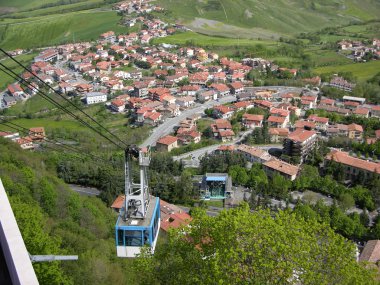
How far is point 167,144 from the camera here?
2148cm

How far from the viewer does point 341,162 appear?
59.6 feet

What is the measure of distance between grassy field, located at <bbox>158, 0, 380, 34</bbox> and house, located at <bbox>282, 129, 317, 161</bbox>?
32.4 m

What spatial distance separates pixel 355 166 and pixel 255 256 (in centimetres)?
1461

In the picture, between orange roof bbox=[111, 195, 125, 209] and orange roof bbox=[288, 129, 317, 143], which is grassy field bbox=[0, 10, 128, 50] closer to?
orange roof bbox=[288, 129, 317, 143]

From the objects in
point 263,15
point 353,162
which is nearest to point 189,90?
point 353,162

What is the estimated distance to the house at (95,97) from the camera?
1162 inches

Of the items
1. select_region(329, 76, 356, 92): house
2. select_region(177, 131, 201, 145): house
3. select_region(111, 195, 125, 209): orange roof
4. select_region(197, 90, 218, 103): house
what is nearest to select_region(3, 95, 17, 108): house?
select_region(197, 90, 218, 103): house

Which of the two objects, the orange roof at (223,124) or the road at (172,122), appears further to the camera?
the road at (172,122)

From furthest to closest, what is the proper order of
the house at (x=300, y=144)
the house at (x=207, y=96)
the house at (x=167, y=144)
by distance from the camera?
1. the house at (x=207, y=96)
2. the house at (x=167, y=144)
3. the house at (x=300, y=144)

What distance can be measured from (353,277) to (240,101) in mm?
24735

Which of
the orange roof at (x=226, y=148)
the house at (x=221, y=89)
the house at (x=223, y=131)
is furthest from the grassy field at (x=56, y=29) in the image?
the orange roof at (x=226, y=148)

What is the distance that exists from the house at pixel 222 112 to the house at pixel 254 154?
18.4ft

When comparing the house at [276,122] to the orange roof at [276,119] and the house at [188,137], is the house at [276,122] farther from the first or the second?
A: the house at [188,137]

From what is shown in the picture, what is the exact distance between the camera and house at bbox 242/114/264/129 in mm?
24234
